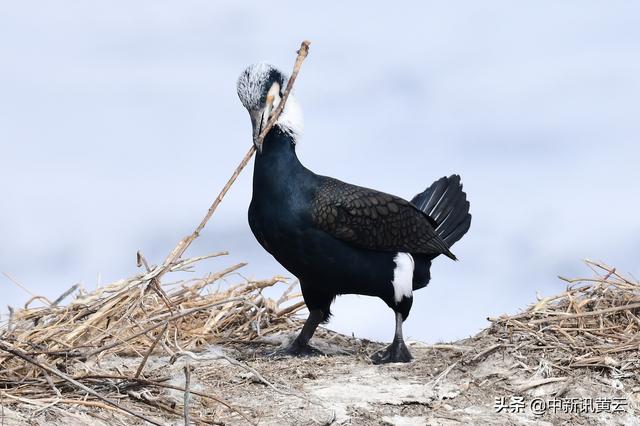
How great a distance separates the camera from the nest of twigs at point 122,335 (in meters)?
5.34

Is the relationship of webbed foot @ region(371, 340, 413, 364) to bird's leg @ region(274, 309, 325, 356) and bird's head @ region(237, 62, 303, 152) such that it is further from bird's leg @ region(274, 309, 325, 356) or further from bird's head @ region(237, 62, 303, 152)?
bird's head @ region(237, 62, 303, 152)

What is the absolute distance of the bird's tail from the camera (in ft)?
25.7

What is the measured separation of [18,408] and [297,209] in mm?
2034

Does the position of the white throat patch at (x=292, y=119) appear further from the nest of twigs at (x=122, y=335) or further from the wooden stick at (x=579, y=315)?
the wooden stick at (x=579, y=315)

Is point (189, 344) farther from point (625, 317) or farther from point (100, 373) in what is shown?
point (625, 317)

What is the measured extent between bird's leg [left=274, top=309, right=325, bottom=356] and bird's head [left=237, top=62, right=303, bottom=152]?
116cm

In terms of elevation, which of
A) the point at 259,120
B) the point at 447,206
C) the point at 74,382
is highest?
the point at 447,206

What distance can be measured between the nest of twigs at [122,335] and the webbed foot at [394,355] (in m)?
0.82

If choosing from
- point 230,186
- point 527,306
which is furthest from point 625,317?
point 230,186

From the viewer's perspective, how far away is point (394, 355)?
6.72m

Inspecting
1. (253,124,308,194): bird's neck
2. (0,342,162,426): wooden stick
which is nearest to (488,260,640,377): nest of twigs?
(253,124,308,194): bird's neck

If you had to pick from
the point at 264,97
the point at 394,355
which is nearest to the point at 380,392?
the point at 394,355

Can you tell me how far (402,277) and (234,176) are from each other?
1.34 meters

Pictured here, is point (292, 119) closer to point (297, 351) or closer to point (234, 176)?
point (234, 176)
